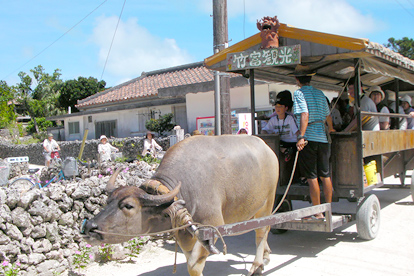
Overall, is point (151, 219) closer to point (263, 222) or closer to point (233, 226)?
point (233, 226)

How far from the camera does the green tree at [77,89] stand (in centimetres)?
3241

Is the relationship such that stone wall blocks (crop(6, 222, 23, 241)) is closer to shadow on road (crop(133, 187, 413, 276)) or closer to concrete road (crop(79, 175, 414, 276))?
concrete road (crop(79, 175, 414, 276))

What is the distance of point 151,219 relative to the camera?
3115mm

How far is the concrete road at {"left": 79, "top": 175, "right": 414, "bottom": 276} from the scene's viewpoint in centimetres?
450

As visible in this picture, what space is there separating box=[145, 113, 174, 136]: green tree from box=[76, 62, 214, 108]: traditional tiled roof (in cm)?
170

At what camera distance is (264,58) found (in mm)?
4961

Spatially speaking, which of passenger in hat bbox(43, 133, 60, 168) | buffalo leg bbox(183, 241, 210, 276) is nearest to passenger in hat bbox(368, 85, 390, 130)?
buffalo leg bbox(183, 241, 210, 276)

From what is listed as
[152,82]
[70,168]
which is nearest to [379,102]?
[70,168]

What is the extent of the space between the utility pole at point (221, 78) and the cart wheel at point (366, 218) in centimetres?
295

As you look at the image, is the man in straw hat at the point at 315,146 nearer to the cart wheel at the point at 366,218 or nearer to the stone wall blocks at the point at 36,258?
the cart wheel at the point at 366,218

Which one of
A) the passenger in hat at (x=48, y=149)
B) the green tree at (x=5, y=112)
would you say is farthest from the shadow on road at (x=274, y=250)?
the green tree at (x=5, y=112)

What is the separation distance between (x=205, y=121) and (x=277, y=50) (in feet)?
24.2

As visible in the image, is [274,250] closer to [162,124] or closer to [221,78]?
[221,78]

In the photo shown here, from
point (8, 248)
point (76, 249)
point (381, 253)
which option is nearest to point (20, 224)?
point (8, 248)
